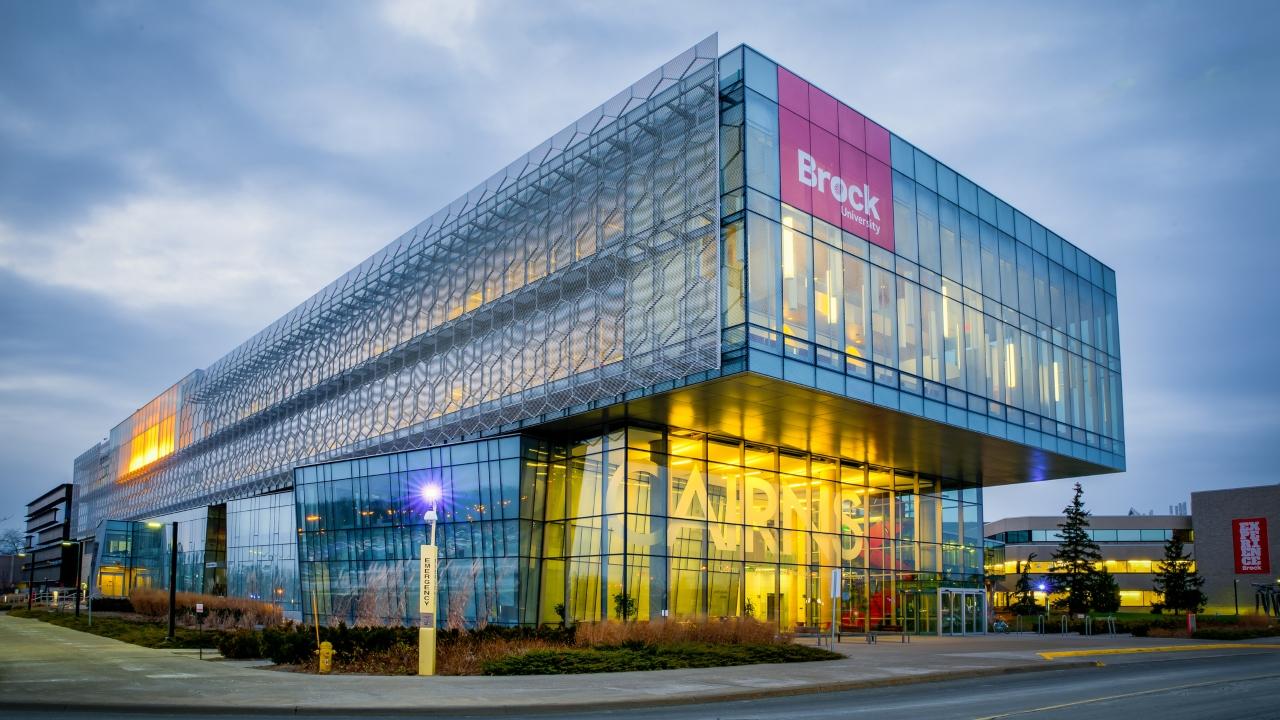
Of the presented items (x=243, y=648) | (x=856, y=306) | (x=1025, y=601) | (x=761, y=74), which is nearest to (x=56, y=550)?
(x=1025, y=601)

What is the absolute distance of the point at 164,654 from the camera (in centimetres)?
3369

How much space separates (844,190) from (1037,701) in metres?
22.1

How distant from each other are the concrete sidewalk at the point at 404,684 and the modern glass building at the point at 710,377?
23.0 feet

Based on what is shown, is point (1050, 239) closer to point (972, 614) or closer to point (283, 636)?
point (972, 614)

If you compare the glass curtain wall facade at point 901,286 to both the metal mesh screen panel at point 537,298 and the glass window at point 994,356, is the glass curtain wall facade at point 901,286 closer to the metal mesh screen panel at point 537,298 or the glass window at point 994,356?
the glass window at point 994,356

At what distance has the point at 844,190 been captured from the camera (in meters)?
37.8

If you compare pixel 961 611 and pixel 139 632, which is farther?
pixel 961 611

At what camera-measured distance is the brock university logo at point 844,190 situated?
36.1 meters

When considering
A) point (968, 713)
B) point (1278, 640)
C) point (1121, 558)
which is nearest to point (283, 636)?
point (968, 713)

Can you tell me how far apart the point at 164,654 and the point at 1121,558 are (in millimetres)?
109346

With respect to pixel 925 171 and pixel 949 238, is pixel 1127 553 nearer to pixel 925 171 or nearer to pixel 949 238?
pixel 949 238

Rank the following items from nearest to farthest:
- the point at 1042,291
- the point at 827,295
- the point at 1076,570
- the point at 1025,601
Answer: the point at 827,295 → the point at 1042,291 → the point at 1076,570 → the point at 1025,601

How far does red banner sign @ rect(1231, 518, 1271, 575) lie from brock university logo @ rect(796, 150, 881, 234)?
54.5m

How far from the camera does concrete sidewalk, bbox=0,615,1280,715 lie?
1848 cm
